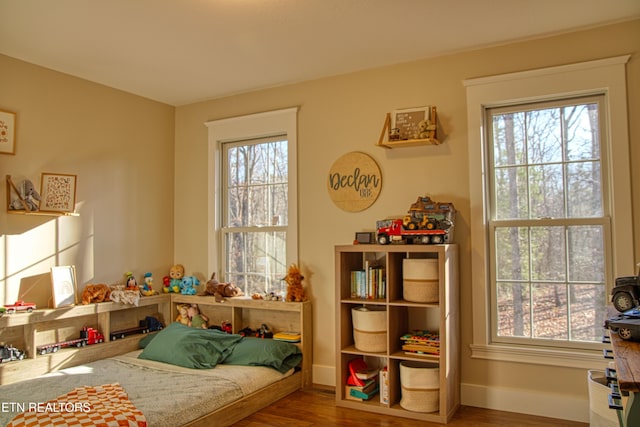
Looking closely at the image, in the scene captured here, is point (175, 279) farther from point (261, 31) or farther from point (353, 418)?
point (261, 31)

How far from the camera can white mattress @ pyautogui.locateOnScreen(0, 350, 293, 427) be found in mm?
2869

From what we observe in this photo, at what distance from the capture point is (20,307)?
3471mm

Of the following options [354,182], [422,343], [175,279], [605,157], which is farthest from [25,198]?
[605,157]

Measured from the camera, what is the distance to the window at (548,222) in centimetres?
325

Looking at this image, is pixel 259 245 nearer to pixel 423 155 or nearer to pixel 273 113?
pixel 273 113

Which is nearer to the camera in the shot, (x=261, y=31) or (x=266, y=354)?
(x=261, y=31)

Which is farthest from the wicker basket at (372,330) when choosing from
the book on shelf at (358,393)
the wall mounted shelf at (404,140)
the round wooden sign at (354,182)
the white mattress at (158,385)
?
the wall mounted shelf at (404,140)

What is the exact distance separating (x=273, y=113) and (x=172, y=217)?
149cm

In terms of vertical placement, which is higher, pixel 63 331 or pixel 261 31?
pixel 261 31

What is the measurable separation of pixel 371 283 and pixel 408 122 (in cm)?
123

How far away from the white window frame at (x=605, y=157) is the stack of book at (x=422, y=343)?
1.13 feet

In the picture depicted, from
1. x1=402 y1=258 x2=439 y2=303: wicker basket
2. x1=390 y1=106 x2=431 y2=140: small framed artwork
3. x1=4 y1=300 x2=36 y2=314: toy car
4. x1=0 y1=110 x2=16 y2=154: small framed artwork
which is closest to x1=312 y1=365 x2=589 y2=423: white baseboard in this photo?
x1=402 y1=258 x2=439 y2=303: wicker basket

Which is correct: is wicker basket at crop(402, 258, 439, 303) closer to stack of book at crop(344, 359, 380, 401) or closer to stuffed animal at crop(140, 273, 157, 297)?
stack of book at crop(344, 359, 380, 401)

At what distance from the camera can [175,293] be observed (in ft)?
15.2
